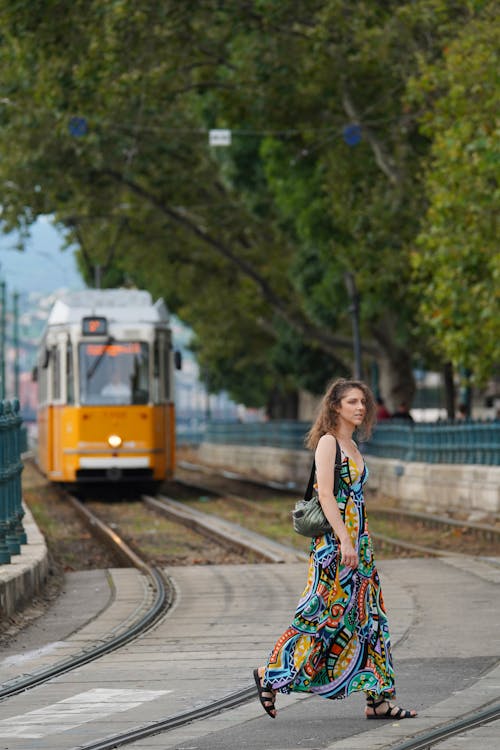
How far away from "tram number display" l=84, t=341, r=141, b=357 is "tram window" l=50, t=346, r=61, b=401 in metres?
0.83

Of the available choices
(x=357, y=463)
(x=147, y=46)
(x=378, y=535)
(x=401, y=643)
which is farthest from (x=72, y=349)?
(x=357, y=463)

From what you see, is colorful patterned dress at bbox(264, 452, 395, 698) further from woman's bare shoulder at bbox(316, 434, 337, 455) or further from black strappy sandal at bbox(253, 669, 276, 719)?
woman's bare shoulder at bbox(316, 434, 337, 455)

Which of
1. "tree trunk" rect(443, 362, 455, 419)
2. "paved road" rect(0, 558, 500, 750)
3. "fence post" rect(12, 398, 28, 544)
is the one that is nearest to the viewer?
"paved road" rect(0, 558, 500, 750)

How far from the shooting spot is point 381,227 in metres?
36.4

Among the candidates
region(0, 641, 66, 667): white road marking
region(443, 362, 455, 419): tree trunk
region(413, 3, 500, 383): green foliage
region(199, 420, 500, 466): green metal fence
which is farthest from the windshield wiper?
region(443, 362, 455, 419): tree trunk

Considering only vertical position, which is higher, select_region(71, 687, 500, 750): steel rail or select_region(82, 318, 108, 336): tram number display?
select_region(82, 318, 108, 336): tram number display

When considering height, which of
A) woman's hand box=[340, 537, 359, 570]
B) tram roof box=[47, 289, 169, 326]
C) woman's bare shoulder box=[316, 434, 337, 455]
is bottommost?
woman's hand box=[340, 537, 359, 570]

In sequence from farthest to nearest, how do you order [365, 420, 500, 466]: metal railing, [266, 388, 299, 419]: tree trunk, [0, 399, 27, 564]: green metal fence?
[266, 388, 299, 419]: tree trunk
[365, 420, 500, 466]: metal railing
[0, 399, 27, 564]: green metal fence

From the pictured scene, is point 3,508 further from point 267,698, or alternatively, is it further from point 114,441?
point 114,441

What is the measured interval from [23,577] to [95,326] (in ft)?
56.6

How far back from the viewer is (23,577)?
45.5 ft

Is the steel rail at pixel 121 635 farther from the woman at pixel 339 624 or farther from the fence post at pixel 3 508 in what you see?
the woman at pixel 339 624

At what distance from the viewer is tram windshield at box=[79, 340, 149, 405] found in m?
31.0

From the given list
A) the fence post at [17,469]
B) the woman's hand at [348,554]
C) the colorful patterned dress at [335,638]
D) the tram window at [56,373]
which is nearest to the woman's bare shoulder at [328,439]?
the colorful patterned dress at [335,638]
